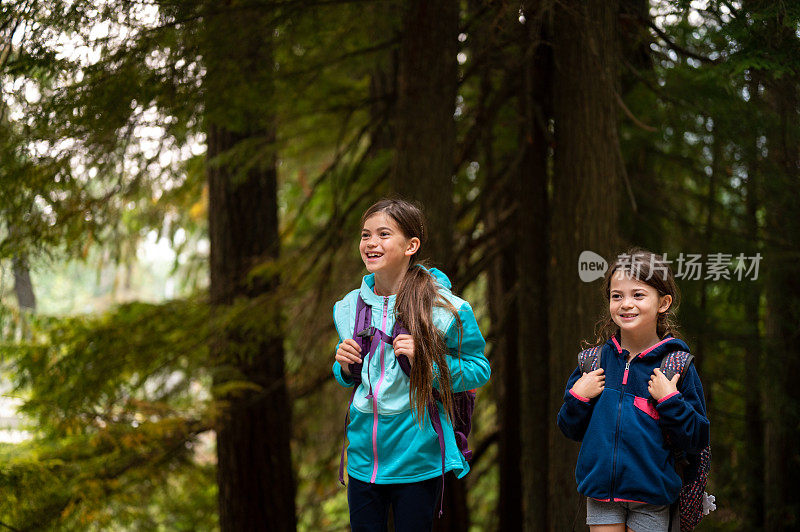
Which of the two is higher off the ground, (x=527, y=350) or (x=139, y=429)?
(x=527, y=350)

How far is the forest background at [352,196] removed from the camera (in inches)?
197

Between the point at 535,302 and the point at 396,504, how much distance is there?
11.0 ft

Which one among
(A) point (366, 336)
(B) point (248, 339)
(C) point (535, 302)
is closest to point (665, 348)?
(A) point (366, 336)

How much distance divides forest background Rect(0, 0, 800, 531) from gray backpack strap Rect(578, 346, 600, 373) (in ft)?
5.71

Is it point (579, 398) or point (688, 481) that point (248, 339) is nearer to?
point (579, 398)

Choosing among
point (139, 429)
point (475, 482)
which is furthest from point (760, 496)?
point (139, 429)

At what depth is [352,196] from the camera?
26.3 ft

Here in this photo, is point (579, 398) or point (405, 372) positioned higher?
point (405, 372)

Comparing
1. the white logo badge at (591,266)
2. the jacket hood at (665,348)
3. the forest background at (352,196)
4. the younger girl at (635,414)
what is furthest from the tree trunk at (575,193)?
the jacket hood at (665,348)

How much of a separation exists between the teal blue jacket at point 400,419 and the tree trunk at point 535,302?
3054 millimetres

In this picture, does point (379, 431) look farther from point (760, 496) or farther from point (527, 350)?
point (760, 496)

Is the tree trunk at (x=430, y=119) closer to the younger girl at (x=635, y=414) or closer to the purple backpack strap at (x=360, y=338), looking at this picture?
the purple backpack strap at (x=360, y=338)

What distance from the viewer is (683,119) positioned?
6.42 metres

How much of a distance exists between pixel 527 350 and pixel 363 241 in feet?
10.7
